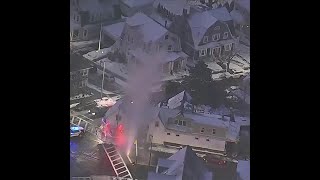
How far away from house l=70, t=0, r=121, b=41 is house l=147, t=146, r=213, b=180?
47 centimetres

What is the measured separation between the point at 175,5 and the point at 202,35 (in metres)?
0.13

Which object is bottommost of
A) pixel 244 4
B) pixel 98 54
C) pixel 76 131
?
pixel 76 131

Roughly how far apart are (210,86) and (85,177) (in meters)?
0.50

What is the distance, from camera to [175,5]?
1.44 m

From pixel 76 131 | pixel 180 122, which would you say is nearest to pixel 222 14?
pixel 180 122

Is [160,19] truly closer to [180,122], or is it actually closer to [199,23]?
[199,23]

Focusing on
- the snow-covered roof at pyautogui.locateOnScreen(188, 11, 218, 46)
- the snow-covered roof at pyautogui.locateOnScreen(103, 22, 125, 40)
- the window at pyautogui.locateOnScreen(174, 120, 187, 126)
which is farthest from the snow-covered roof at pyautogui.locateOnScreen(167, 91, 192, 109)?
the snow-covered roof at pyautogui.locateOnScreen(103, 22, 125, 40)

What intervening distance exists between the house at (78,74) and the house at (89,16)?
7 centimetres

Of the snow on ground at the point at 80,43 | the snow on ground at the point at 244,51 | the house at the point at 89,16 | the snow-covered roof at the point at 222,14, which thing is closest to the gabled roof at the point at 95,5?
the house at the point at 89,16

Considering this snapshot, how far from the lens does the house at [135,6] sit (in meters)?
1.44
